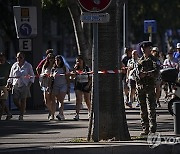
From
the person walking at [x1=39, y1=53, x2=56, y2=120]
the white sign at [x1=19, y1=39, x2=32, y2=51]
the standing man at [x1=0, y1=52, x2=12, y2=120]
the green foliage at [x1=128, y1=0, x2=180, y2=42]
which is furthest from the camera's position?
the green foliage at [x1=128, y1=0, x2=180, y2=42]

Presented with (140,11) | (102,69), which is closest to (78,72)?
(102,69)

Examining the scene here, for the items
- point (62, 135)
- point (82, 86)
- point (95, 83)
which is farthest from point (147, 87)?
point (82, 86)

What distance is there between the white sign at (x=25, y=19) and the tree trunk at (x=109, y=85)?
8.65 m

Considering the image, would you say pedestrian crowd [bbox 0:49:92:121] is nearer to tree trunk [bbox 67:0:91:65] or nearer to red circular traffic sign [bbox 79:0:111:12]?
red circular traffic sign [bbox 79:0:111:12]

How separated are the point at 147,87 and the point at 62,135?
219 centimetres

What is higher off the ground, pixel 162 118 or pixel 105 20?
pixel 105 20

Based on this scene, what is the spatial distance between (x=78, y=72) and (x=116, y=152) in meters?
6.40

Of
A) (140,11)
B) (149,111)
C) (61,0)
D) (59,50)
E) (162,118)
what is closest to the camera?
(149,111)

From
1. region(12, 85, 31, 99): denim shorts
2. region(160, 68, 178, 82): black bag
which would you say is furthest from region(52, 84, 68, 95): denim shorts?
region(160, 68, 178, 82): black bag

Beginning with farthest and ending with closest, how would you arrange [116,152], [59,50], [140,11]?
[59,50] < [140,11] < [116,152]

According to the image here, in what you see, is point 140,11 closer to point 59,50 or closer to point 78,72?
point 59,50

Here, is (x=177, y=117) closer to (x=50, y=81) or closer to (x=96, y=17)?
(x=96, y=17)

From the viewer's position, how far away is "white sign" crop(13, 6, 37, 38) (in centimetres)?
2084

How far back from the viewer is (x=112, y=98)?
12.6m
